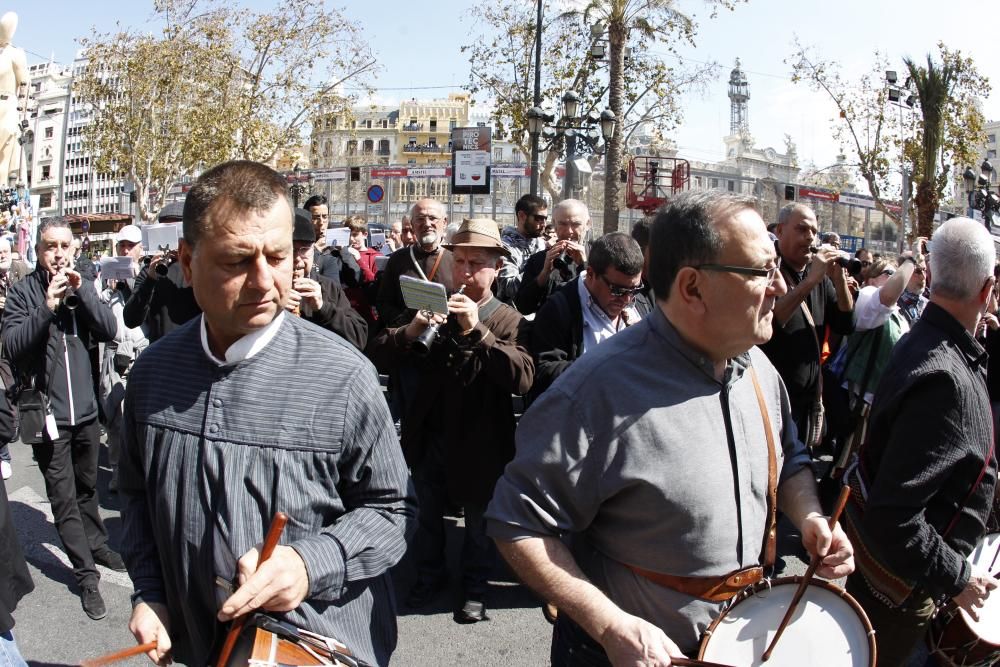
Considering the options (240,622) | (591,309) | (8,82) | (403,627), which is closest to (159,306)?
(403,627)

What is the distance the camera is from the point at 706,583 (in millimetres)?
1997

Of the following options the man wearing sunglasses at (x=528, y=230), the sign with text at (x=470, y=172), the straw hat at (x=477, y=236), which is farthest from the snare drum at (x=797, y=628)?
the sign with text at (x=470, y=172)

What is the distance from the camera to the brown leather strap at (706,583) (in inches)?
78.2

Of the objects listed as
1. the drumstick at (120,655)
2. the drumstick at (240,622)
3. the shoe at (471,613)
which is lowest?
the shoe at (471,613)

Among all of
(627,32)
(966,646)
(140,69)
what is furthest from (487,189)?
(140,69)

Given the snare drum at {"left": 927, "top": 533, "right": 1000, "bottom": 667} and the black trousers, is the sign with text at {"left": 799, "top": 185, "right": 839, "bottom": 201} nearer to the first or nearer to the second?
the black trousers

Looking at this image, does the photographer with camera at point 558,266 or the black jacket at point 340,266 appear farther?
the black jacket at point 340,266

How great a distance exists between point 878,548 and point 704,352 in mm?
1163

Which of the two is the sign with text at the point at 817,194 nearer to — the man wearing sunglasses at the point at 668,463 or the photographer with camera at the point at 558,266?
the photographer with camera at the point at 558,266

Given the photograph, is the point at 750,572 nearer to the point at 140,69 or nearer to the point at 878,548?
the point at 878,548

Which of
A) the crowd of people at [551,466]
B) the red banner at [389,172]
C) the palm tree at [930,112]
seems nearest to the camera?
the crowd of people at [551,466]

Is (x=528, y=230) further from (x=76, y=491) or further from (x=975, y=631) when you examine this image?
(x=975, y=631)

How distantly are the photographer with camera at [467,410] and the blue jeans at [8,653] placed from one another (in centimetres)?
205

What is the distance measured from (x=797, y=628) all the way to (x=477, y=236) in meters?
2.87
